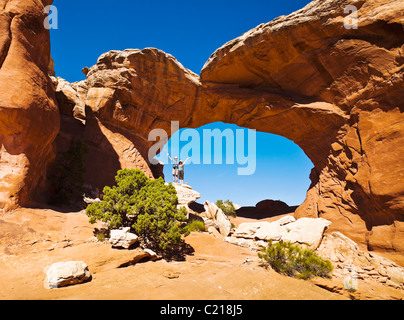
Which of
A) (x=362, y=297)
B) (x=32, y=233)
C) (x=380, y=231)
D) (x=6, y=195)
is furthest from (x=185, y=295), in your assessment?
(x=380, y=231)

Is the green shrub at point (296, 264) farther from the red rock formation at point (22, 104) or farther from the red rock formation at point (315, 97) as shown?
the red rock formation at point (22, 104)

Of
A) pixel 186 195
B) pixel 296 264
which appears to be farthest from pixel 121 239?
pixel 186 195

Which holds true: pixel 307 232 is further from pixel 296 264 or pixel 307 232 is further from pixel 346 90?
pixel 346 90

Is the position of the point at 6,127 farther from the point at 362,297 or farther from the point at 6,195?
the point at 362,297

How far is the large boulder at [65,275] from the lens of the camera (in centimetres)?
583

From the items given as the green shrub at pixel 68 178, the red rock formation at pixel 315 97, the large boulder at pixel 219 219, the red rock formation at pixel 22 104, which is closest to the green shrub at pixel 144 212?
the red rock formation at pixel 22 104

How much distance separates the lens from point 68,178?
512 inches

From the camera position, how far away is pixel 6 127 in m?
9.47

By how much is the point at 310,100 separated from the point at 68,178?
17.7 metres

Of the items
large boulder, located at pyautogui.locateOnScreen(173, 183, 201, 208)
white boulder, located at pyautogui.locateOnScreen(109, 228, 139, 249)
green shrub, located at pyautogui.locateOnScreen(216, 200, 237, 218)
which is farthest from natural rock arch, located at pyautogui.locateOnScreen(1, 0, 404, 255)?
green shrub, located at pyautogui.locateOnScreen(216, 200, 237, 218)

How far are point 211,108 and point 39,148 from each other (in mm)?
14121

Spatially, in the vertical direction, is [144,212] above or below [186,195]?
below

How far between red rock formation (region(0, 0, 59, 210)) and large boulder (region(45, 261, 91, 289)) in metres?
4.85

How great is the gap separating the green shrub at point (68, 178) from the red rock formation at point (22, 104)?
1.10 m
